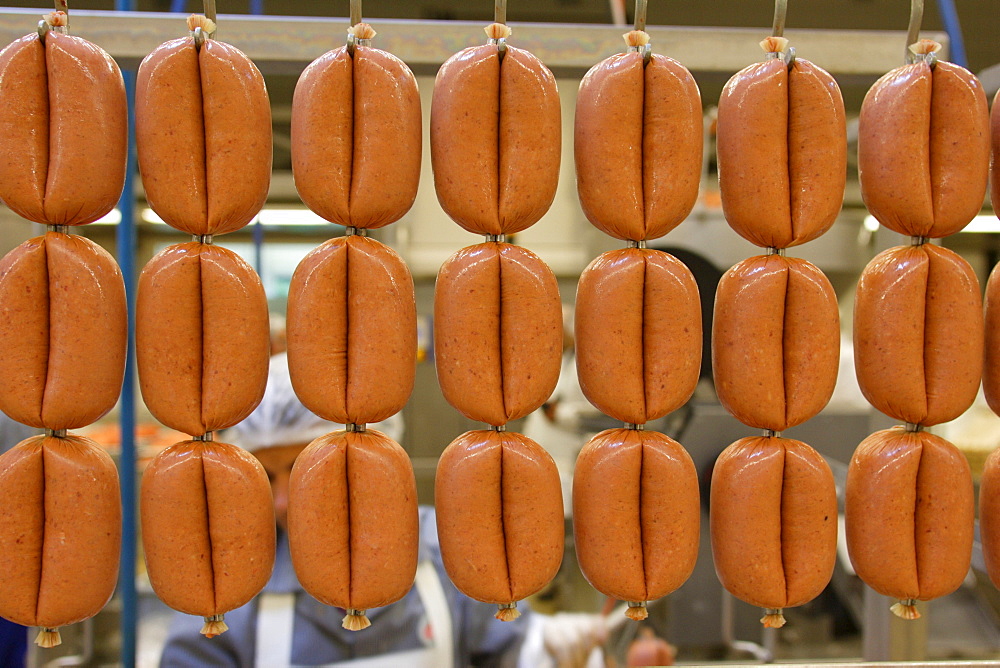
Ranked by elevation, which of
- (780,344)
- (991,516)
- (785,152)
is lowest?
(991,516)

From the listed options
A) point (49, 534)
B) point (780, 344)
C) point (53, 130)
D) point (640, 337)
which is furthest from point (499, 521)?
point (53, 130)

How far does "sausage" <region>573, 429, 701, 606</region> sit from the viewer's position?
35.8 inches

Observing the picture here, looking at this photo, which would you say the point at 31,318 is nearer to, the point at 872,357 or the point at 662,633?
the point at 872,357

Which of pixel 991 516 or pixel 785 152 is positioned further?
pixel 991 516

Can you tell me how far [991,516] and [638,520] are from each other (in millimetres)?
492

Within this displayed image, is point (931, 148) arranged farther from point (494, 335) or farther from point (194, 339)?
point (194, 339)

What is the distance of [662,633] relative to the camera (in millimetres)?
2865

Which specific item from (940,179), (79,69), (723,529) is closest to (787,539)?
(723,529)

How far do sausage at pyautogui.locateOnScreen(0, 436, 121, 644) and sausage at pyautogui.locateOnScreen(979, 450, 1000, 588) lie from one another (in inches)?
43.7

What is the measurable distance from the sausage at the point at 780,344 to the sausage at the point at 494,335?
0.23m

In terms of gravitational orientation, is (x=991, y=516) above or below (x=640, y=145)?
below

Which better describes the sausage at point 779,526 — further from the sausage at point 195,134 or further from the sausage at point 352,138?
the sausage at point 195,134

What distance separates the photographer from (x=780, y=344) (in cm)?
91

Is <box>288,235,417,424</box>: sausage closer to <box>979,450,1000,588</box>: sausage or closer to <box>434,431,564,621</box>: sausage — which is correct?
<box>434,431,564,621</box>: sausage
